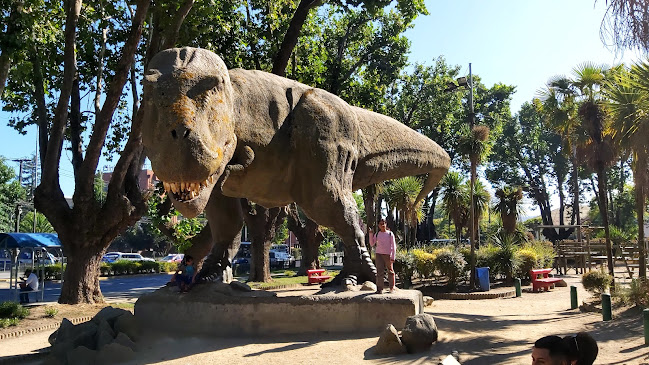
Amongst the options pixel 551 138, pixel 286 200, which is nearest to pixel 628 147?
pixel 286 200

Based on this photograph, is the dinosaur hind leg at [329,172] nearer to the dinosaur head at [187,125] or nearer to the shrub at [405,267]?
the dinosaur head at [187,125]

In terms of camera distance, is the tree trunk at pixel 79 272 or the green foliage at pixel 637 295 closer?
the green foliage at pixel 637 295

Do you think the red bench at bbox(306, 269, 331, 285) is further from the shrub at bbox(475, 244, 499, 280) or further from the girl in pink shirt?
the girl in pink shirt

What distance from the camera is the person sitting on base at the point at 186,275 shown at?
7.55 m

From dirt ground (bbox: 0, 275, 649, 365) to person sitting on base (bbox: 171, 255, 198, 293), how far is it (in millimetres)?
787

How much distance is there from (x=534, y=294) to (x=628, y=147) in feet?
18.9

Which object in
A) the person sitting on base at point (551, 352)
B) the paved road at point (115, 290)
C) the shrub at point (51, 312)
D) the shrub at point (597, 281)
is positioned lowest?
the paved road at point (115, 290)

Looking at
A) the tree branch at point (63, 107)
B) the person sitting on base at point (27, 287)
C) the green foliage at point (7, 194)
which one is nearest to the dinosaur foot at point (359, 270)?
the tree branch at point (63, 107)

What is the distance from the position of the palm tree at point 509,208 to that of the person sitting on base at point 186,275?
1946 cm

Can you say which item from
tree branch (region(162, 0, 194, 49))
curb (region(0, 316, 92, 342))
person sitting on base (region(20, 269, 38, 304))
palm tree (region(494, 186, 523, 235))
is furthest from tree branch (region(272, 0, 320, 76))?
palm tree (region(494, 186, 523, 235))

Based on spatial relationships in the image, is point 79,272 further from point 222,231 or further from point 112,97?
point 222,231

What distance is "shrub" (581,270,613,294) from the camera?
11.1 metres

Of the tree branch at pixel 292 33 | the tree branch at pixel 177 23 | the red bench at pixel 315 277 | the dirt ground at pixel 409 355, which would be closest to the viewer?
the dirt ground at pixel 409 355

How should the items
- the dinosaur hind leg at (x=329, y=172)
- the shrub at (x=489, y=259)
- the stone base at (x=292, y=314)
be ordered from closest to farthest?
the stone base at (x=292, y=314)
the dinosaur hind leg at (x=329, y=172)
the shrub at (x=489, y=259)
